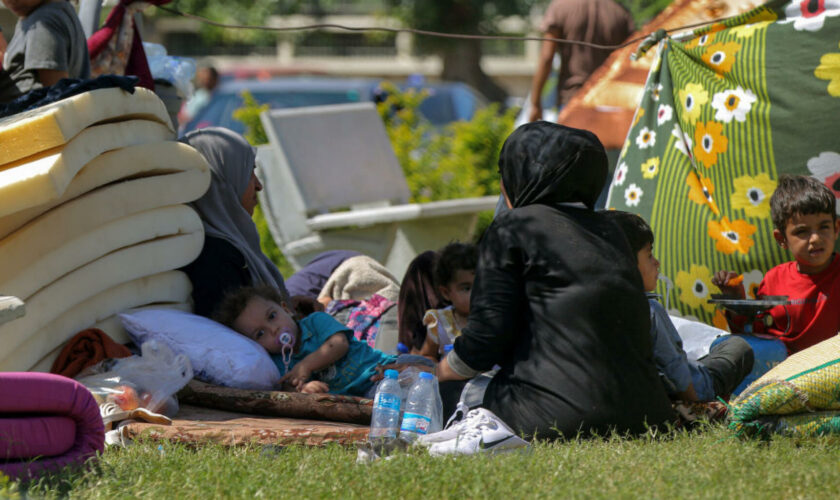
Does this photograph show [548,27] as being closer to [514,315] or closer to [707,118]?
[707,118]

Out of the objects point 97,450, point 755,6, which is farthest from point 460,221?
point 97,450

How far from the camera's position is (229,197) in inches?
215

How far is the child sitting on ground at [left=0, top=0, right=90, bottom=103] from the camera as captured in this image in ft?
17.6

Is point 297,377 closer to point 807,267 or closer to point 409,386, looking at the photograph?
point 409,386

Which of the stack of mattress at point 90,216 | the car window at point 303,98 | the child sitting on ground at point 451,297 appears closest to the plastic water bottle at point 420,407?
the child sitting on ground at point 451,297

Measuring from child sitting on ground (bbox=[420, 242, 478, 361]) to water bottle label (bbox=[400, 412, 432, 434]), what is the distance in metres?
1.18

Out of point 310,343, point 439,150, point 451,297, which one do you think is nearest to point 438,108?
point 439,150

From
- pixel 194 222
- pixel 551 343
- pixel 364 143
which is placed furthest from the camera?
pixel 364 143

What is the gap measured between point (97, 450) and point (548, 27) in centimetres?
573

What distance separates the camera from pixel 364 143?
8102mm

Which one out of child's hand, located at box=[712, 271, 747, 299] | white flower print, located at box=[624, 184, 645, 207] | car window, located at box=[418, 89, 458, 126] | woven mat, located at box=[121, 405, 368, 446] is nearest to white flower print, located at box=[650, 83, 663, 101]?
white flower print, located at box=[624, 184, 645, 207]

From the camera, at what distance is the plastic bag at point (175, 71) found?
6.42 meters

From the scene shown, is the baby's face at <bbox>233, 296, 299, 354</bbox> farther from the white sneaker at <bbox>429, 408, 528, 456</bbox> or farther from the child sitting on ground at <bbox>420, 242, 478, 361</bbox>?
the white sneaker at <bbox>429, 408, 528, 456</bbox>

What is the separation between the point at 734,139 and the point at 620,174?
0.71 metres
